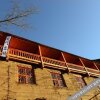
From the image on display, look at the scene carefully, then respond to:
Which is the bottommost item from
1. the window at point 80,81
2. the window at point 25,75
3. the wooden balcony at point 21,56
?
the window at point 25,75

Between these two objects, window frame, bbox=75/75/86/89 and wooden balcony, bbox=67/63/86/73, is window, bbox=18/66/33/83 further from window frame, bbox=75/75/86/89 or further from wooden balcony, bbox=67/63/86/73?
window frame, bbox=75/75/86/89

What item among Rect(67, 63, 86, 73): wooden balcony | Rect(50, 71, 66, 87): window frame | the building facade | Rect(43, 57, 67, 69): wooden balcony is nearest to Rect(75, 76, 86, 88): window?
the building facade

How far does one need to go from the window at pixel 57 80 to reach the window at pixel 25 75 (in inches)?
117

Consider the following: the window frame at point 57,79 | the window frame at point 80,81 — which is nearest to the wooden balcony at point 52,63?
the window frame at point 57,79

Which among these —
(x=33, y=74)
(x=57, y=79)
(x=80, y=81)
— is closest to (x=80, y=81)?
(x=80, y=81)

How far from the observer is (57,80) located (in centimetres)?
1941

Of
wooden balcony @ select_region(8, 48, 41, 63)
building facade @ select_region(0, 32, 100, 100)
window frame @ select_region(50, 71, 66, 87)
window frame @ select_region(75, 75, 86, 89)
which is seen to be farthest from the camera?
window frame @ select_region(75, 75, 86, 89)

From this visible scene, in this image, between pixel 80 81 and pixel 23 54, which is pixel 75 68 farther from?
pixel 23 54

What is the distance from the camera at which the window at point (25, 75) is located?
1676 centimetres

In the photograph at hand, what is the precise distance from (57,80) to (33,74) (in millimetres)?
3192

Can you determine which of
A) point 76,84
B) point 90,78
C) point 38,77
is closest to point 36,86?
point 38,77

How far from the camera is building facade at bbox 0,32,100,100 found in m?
15.3

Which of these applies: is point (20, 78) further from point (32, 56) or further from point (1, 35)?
point (1, 35)

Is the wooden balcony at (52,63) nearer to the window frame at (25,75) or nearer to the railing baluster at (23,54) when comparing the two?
the railing baluster at (23,54)
